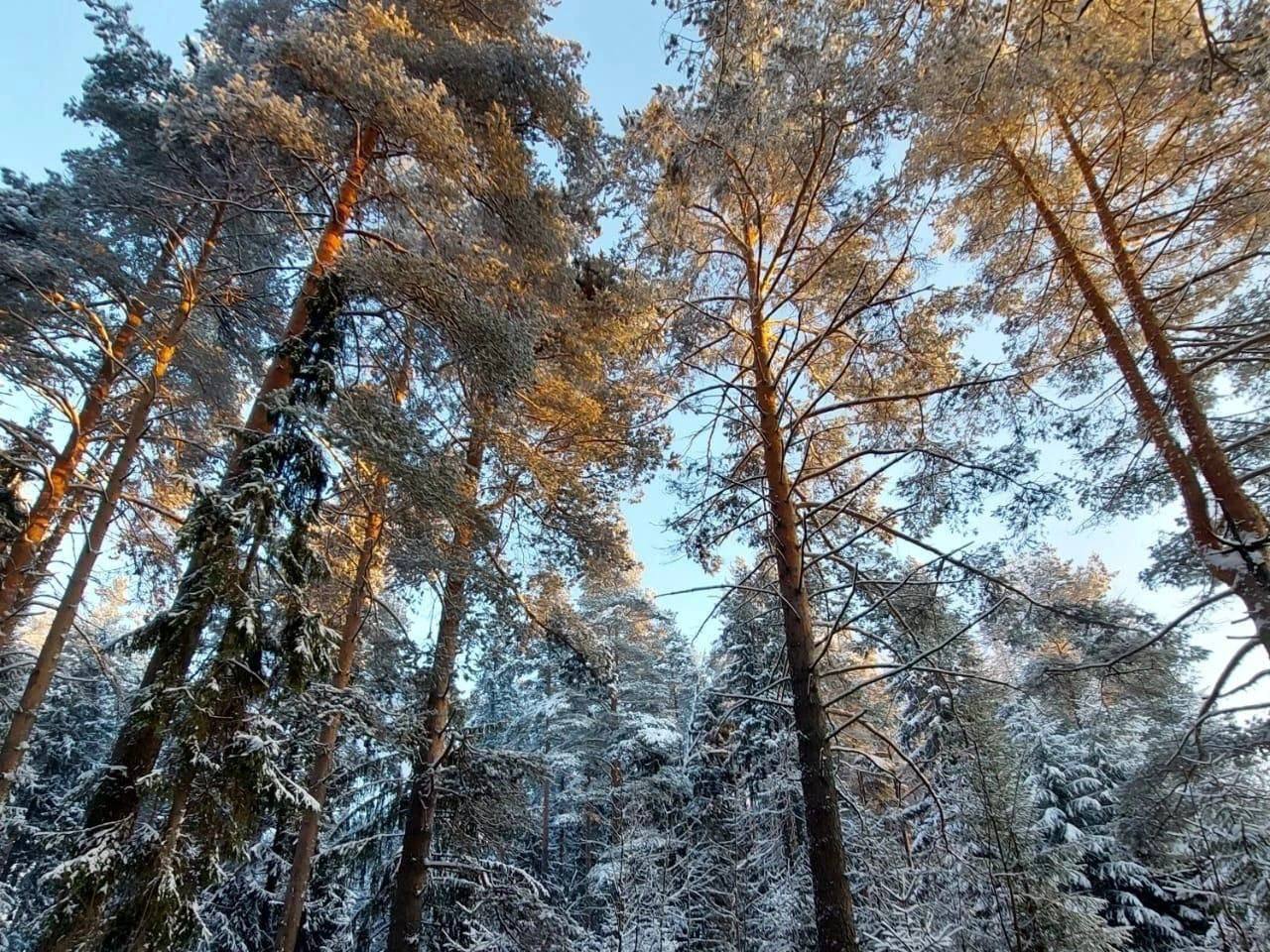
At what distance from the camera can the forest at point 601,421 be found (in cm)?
351

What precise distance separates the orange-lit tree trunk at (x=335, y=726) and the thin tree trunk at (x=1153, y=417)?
21.4 ft

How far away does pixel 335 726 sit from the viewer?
5.29 metres

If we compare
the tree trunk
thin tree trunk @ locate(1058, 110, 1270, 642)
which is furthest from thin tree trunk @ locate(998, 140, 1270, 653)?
the tree trunk

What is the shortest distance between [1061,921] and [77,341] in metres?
13.6

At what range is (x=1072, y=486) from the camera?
18.7 feet

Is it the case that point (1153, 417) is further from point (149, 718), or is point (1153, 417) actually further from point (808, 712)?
point (149, 718)

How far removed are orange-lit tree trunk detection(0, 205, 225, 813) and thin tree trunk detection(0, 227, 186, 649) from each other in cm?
33

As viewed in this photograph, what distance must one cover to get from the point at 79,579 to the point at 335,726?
8.87 ft

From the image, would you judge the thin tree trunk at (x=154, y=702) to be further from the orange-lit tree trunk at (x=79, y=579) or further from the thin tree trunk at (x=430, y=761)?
the orange-lit tree trunk at (x=79, y=579)

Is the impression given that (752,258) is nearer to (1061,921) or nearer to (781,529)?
(781,529)

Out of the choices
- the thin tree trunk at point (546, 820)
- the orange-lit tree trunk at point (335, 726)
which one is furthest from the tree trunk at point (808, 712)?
the thin tree trunk at point (546, 820)

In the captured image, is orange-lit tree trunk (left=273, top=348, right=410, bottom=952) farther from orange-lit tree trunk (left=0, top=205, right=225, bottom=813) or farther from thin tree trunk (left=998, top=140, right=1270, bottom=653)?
thin tree trunk (left=998, top=140, right=1270, bottom=653)

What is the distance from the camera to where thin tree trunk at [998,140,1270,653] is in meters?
3.62

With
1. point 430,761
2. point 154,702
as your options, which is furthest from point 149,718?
Result: point 430,761
